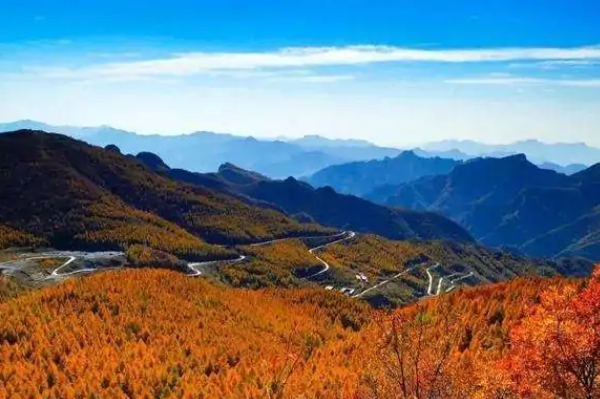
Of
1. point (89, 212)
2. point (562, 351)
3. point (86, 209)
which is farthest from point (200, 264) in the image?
point (562, 351)

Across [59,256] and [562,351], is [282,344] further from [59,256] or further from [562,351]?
[59,256]

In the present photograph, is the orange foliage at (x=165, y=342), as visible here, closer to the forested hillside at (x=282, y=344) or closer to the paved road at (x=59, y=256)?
the forested hillside at (x=282, y=344)

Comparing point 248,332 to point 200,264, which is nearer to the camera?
point 248,332

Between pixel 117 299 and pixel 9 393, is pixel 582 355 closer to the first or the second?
pixel 9 393

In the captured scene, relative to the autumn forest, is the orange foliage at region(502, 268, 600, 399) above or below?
above

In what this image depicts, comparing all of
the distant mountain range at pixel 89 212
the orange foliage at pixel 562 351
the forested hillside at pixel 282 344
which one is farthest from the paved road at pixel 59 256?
the orange foliage at pixel 562 351

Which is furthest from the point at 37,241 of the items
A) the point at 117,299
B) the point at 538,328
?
the point at 538,328

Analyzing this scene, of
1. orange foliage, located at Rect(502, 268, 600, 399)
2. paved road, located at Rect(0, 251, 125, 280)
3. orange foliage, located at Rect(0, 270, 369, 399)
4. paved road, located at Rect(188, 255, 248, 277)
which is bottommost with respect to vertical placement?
paved road, located at Rect(188, 255, 248, 277)

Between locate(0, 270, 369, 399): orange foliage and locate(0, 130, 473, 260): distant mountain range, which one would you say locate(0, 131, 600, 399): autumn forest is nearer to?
locate(0, 270, 369, 399): orange foliage

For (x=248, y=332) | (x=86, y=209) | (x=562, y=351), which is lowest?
(x=248, y=332)

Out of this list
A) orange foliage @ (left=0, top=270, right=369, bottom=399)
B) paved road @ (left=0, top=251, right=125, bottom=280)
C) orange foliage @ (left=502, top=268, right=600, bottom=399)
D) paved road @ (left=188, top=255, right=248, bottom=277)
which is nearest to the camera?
orange foliage @ (left=502, top=268, right=600, bottom=399)

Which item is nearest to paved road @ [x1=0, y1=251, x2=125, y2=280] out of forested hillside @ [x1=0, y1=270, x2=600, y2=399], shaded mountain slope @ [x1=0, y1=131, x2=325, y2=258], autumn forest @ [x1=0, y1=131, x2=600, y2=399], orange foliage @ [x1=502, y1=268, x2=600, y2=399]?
autumn forest @ [x1=0, y1=131, x2=600, y2=399]
